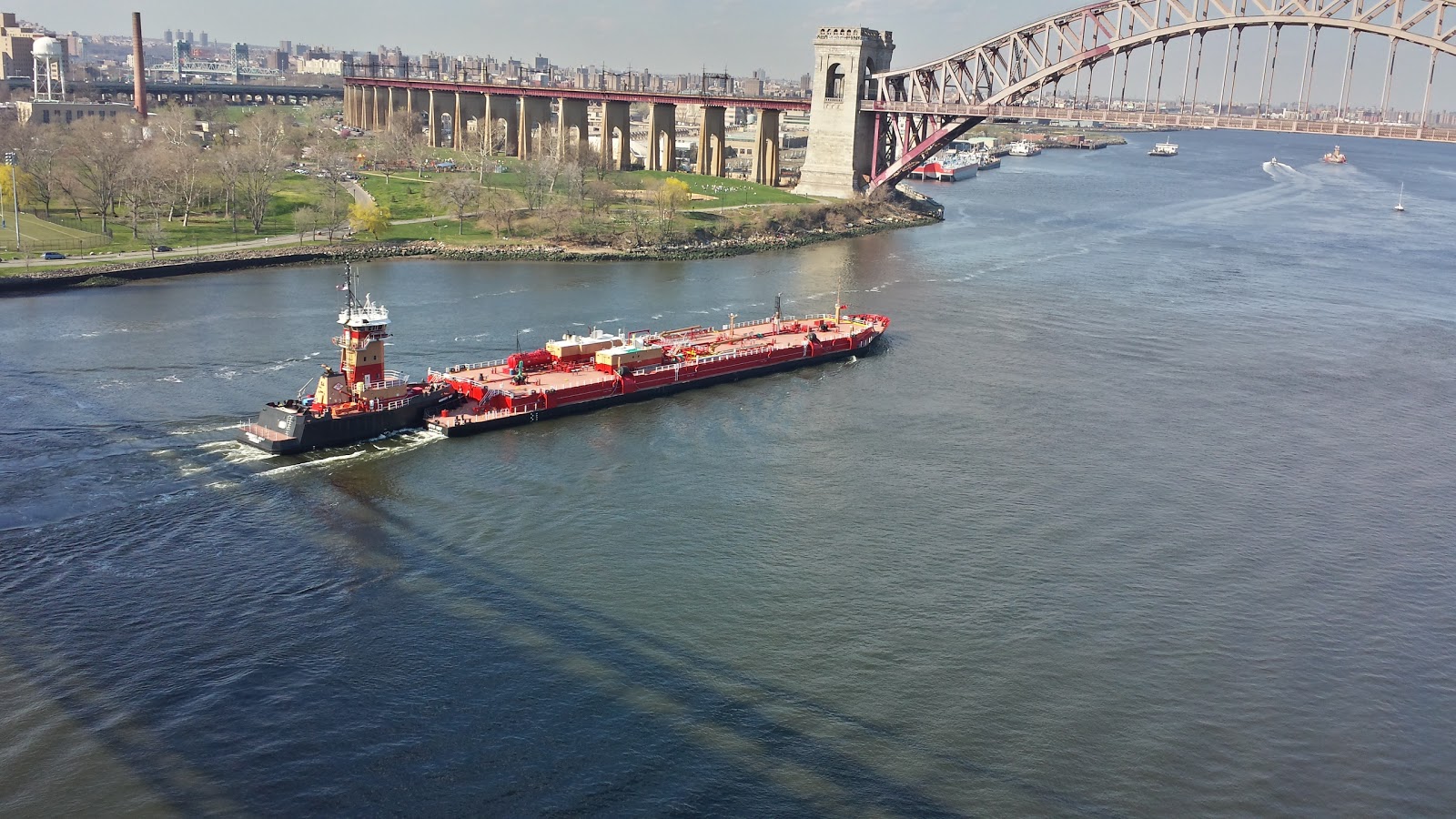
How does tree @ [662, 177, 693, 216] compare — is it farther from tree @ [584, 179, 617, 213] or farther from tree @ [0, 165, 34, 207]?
tree @ [0, 165, 34, 207]

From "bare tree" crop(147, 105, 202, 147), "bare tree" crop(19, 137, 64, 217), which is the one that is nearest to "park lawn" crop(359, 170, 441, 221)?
"bare tree" crop(147, 105, 202, 147)

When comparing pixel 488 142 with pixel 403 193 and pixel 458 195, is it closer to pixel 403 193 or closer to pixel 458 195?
pixel 403 193

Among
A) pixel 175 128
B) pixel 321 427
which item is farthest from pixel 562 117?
pixel 321 427

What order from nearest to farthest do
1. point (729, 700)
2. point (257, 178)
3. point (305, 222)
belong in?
point (729, 700) → point (305, 222) → point (257, 178)

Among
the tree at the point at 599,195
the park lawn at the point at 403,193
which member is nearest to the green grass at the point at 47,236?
the park lawn at the point at 403,193

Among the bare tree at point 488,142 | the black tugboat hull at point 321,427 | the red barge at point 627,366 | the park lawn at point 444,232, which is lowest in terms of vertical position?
the black tugboat hull at point 321,427

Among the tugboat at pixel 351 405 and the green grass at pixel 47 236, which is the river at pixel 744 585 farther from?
the green grass at pixel 47 236

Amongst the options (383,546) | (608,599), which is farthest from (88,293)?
(608,599)
